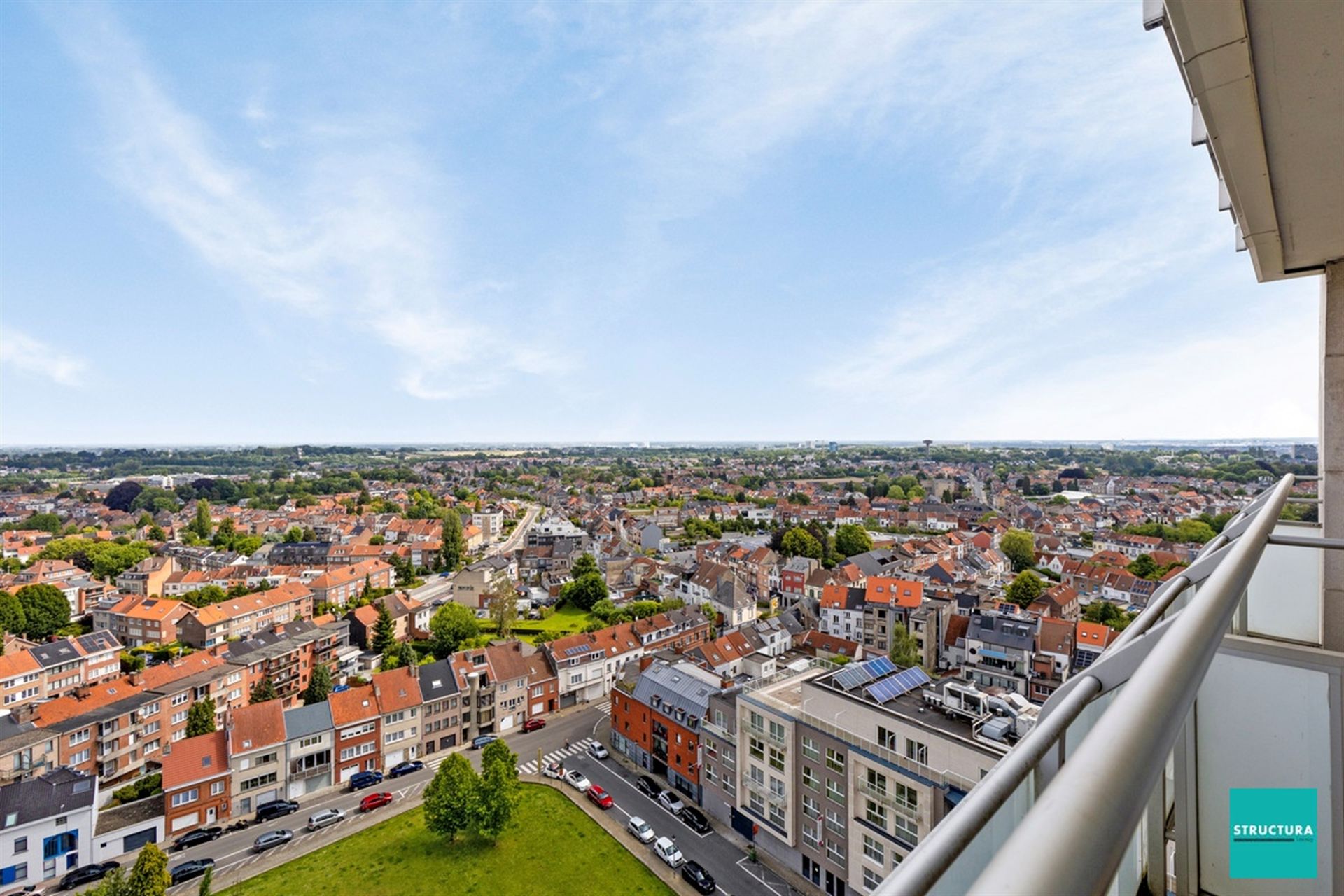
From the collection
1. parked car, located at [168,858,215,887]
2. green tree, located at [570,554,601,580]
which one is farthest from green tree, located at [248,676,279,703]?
green tree, located at [570,554,601,580]

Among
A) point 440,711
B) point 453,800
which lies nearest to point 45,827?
point 440,711

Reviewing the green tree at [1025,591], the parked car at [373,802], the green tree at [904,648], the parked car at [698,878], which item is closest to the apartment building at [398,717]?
the parked car at [373,802]

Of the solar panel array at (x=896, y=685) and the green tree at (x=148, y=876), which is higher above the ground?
the solar panel array at (x=896, y=685)

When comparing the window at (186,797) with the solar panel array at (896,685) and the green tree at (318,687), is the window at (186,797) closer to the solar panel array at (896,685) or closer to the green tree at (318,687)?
the green tree at (318,687)

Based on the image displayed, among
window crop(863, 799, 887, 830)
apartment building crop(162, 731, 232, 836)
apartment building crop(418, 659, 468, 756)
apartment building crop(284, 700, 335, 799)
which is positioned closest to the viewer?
window crop(863, 799, 887, 830)

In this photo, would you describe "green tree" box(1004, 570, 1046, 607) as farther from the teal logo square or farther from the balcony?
the teal logo square
